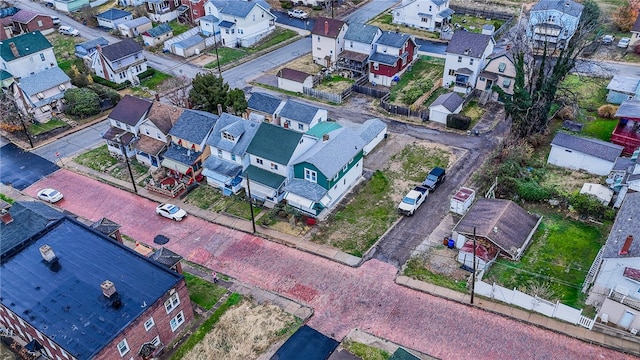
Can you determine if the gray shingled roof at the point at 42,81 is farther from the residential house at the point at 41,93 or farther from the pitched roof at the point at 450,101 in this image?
the pitched roof at the point at 450,101

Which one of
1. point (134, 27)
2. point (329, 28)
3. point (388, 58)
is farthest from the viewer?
point (134, 27)

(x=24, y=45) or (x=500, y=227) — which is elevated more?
(x=24, y=45)

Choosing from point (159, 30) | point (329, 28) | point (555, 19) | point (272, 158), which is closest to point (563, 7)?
point (555, 19)

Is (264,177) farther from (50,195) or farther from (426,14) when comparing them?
(426,14)

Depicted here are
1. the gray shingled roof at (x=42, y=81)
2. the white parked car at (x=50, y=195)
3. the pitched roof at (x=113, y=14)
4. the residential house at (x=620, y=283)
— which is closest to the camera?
the residential house at (x=620, y=283)

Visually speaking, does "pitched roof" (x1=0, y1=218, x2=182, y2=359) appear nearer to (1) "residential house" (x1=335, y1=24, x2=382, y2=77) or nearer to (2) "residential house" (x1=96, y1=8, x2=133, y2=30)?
(1) "residential house" (x1=335, y1=24, x2=382, y2=77)

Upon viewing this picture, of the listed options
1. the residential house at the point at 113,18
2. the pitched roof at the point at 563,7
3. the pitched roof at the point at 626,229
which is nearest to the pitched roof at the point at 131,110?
the residential house at the point at 113,18
